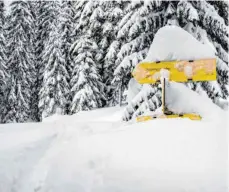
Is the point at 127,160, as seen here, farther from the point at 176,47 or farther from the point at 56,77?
the point at 56,77

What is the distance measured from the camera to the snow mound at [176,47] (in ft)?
23.8

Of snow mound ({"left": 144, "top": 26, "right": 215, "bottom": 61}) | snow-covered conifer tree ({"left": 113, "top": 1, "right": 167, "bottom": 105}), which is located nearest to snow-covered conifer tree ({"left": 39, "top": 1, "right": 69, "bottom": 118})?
snow-covered conifer tree ({"left": 113, "top": 1, "right": 167, "bottom": 105})

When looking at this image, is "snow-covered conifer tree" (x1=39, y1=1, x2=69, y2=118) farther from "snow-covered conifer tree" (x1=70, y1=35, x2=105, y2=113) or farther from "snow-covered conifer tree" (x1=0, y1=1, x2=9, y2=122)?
"snow-covered conifer tree" (x1=70, y1=35, x2=105, y2=113)

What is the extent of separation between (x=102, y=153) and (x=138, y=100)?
532cm

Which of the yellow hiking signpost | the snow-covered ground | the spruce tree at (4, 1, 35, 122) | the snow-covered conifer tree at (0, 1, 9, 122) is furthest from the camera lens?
the spruce tree at (4, 1, 35, 122)

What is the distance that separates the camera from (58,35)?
92.4ft

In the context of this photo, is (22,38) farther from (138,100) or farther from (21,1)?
(138,100)

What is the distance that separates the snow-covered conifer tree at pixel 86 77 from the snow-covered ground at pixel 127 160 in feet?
56.6

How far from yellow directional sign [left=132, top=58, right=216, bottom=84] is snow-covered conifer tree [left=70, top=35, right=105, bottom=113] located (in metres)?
15.8

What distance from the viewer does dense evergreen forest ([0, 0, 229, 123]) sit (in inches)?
437

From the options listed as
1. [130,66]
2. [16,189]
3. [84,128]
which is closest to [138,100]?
[130,66]

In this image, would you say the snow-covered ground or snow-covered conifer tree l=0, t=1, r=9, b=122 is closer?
the snow-covered ground

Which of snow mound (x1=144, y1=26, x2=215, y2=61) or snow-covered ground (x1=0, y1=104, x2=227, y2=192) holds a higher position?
snow mound (x1=144, y1=26, x2=215, y2=61)

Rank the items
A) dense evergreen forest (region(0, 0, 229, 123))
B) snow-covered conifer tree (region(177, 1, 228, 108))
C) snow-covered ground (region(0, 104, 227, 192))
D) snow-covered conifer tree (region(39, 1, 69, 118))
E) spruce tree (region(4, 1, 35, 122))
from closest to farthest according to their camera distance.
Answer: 1. snow-covered ground (region(0, 104, 227, 192))
2. snow-covered conifer tree (region(177, 1, 228, 108))
3. dense evergreen forest (region(0, 0, 229, 123))
4. snow-covered conifer tree (region(39, 1, 69, 118))
5. spruce tree (region(4, 1, 35, 122))
